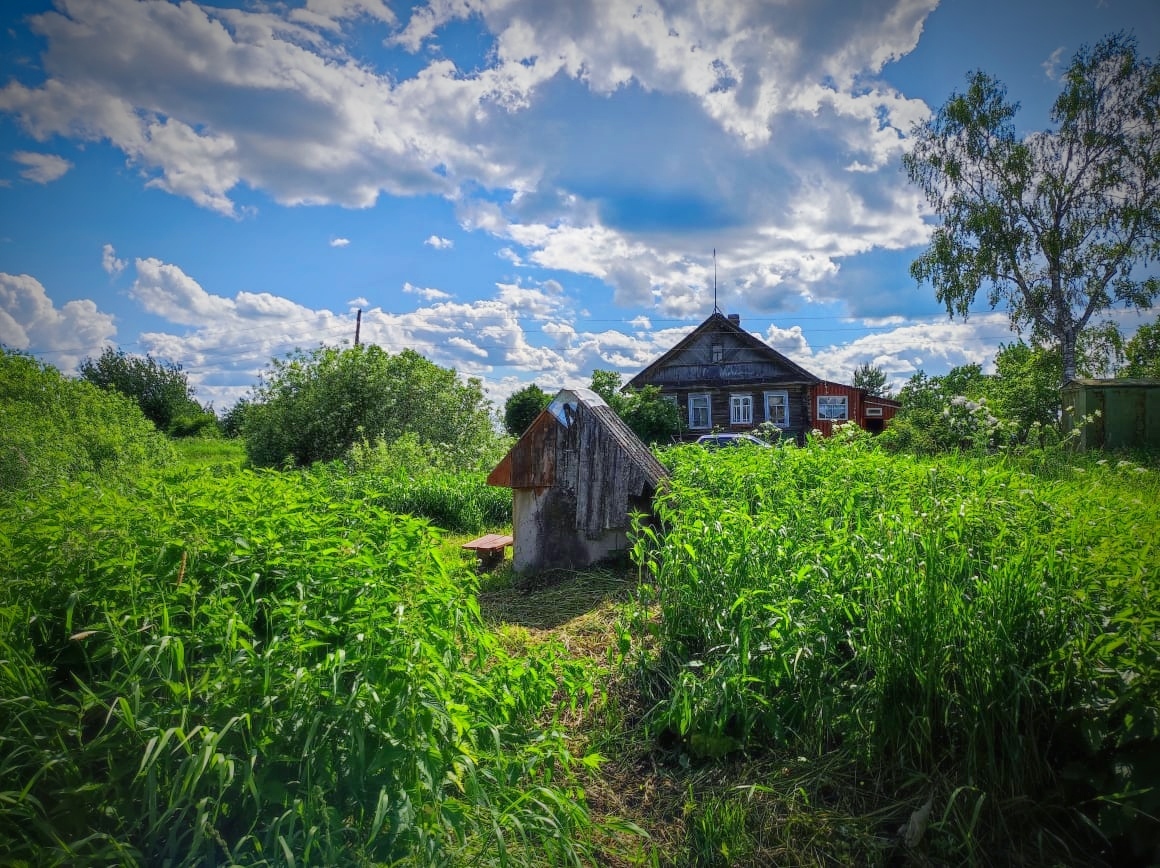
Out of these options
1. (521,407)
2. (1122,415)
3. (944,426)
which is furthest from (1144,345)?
(521,407)

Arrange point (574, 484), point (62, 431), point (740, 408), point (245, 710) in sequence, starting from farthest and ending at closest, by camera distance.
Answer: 1. point (740, 408)
2. point (62, 431)
3. point (574, 484)
4. point (245, 710)

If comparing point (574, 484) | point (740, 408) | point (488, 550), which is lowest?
point (488, 550)

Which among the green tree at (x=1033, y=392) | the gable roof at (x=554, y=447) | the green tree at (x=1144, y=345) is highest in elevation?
the green tree at (x=1144, y=345)

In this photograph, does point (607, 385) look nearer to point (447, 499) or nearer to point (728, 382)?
point (728, 382)

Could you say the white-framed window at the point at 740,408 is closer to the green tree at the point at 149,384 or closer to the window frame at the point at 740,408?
the window frame at the point at 740,408

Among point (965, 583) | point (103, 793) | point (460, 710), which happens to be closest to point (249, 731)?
point (103, 793)

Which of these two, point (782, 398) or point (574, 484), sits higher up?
point (782, 398)

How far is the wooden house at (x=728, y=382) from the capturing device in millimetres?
27734

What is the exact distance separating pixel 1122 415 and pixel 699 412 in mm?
17281

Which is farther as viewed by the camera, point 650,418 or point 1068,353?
point 650,418

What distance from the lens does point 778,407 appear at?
92.2 ft

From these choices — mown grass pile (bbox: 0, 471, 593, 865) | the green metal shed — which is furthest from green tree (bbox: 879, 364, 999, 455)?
mown grass pile (bbox: 0, 471, 593, 865)

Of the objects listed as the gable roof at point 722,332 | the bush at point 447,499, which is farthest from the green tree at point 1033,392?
the bush at point 447,499

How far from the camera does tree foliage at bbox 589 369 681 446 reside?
80.7 ft
